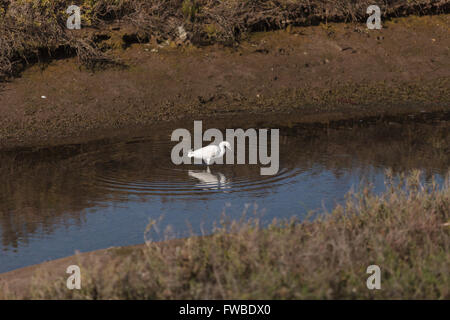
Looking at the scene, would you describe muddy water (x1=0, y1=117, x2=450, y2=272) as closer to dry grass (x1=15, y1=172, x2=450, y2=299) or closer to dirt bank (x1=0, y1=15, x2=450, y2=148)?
dry grass (x1=15, y1=172, x2=450, y2=299)

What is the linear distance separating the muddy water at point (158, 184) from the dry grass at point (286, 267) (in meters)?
0.73

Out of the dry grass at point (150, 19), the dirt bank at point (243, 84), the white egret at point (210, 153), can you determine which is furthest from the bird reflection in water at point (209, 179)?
the dry grass at point (150, 19)

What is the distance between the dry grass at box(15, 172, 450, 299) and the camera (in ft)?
18.4

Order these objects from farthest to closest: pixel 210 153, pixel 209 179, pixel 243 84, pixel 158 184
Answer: pixel 243 84 → pixel 210 153 → pixel 209 179 → pixel 158 184

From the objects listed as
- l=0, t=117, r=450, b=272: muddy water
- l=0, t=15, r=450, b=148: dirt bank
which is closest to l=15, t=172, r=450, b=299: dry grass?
l=0, t=117, r=450, b=272: muddy water

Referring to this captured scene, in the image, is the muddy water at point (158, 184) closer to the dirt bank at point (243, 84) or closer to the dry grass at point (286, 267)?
the dry grass at point (286, 267)

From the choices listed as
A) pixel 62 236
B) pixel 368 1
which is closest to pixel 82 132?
pixel 62 236

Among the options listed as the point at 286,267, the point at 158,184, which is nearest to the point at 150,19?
the point at 158,184

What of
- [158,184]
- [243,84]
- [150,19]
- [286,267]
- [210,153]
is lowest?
[158,184]

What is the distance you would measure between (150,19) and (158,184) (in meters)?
8.18

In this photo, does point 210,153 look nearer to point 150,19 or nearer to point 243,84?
point 243,84

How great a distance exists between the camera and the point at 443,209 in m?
7.76

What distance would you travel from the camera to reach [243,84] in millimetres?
16406

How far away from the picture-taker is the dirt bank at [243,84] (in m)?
14.6
